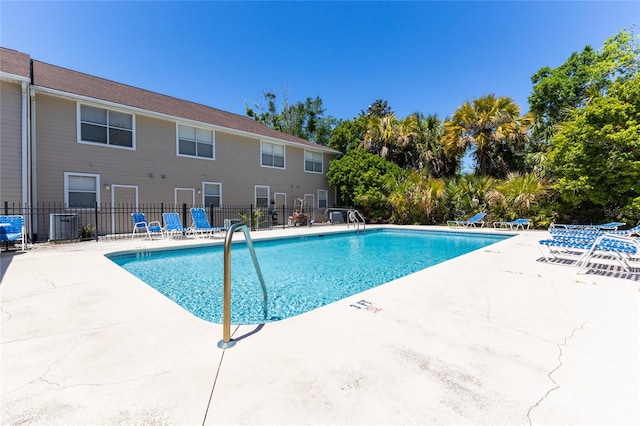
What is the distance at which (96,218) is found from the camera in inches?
371

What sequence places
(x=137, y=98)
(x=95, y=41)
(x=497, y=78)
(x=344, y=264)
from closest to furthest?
(x=344, y=264) < (x=95, y=41) < (x=137, y=98) < (x=497, y=78)

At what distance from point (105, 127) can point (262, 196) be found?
790 centimetres

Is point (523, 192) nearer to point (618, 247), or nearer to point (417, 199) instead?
point (417, 199)

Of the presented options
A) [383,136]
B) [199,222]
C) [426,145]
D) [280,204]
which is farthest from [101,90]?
[426,145]

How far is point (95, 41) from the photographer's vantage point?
1226 centimetres

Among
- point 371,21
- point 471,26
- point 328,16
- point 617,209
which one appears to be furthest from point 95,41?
point 617,209

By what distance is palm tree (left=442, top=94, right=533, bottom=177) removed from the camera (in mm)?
16297

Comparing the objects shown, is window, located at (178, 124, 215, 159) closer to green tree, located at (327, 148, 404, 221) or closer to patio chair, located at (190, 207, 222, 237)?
patio chair, located at (190, 207, 222, 237)

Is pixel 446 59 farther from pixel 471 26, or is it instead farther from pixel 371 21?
pixel 371 21

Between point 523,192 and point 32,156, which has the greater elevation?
point 32,156

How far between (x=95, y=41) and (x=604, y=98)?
67.8 ft

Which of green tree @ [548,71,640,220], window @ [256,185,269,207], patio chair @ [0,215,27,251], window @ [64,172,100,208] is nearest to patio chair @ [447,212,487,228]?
green tree @ [548,71,640,220]

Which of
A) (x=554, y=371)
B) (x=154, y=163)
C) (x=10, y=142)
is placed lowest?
(x=554, y=371)

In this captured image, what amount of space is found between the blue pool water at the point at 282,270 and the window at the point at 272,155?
7.24m
